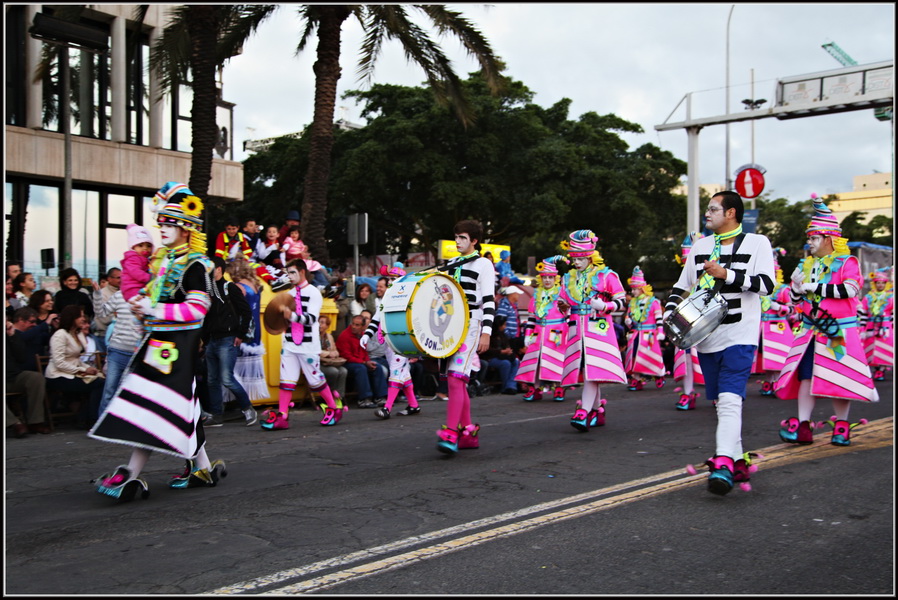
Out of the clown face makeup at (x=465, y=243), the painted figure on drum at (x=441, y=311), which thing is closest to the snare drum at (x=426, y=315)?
the painted figure on drum at (x=441, y=311)

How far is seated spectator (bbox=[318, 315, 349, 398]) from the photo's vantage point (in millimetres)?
12930

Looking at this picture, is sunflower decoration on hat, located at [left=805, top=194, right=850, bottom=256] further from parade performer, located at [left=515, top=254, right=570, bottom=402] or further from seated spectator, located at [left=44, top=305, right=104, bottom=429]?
seated spectator, located at [left=44, top=305, right=104, bottom=429]

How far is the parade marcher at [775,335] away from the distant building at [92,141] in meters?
15.7

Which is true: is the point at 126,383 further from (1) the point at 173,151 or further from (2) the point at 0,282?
(1) the point at 173,151

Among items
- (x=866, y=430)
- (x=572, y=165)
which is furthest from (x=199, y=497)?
(x=572, y=165)

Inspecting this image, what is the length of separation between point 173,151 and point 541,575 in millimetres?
24340

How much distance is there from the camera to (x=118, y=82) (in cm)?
2477

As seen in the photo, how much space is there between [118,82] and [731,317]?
73.2ft

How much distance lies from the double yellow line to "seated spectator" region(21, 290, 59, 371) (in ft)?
23.1

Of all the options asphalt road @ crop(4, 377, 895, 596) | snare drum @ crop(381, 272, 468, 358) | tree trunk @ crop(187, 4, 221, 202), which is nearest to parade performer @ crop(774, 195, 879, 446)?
asphalt road @ crop(4, 377, 895, 596)

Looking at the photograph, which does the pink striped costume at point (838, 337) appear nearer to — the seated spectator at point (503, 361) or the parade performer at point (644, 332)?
the parade performer at point (644, 332)

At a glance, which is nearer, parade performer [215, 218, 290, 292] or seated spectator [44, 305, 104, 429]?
seated spectator [44, 305, 104, 429]

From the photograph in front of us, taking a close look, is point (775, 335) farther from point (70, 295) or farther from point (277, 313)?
point (70, 295)

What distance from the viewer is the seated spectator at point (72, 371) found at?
10.6 metres
